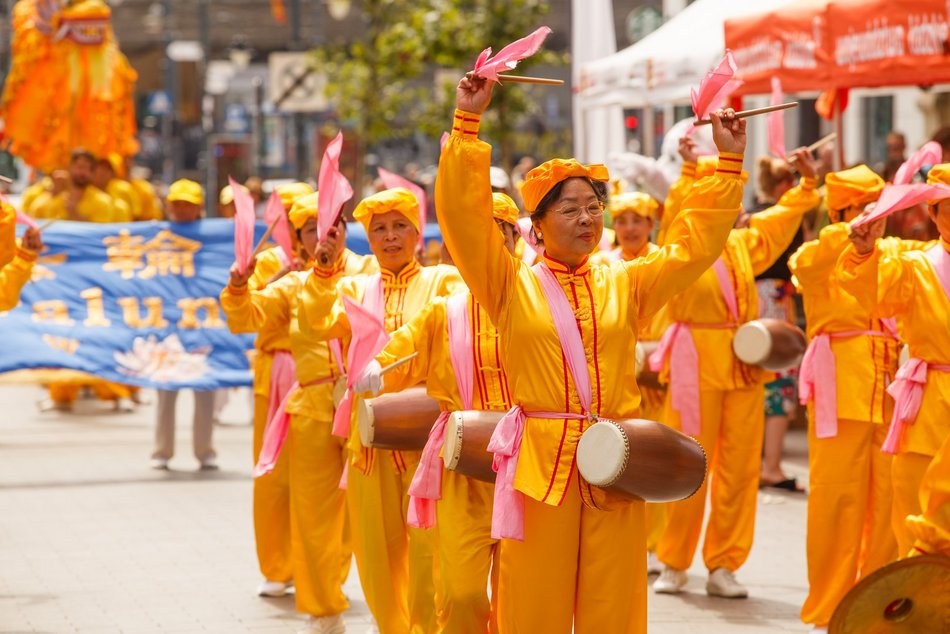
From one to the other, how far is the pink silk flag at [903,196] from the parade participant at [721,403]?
7.97 feet

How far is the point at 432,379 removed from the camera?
6367mm

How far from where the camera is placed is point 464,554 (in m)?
5.96

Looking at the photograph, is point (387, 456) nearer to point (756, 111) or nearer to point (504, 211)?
point (504, 211)

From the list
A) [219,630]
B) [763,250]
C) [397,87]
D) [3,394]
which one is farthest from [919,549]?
[397,87]

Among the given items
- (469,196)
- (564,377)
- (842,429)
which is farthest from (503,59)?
(842,429)

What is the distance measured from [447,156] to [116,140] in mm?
14631

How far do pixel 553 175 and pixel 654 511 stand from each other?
4.64 metres

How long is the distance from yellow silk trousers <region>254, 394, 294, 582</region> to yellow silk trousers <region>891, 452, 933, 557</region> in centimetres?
325

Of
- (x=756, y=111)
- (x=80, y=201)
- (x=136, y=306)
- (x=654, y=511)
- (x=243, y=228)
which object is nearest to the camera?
(x=756, y=111)

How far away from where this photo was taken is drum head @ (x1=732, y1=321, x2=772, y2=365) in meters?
8.48

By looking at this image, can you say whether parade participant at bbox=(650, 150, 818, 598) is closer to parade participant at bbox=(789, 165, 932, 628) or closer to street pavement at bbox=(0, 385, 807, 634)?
street pavement at bbox=(0, 385, 807, 634)

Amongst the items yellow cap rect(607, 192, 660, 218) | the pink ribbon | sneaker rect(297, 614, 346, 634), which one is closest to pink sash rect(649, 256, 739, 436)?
yellow cap rect(607, 192, 660, 218)

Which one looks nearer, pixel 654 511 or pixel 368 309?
pixel 368 309

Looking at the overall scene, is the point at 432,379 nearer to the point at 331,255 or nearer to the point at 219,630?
the point at 331,255
